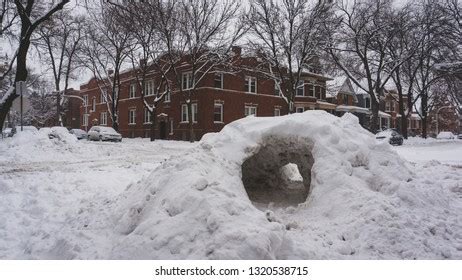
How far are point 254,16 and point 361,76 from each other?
11.2 meters

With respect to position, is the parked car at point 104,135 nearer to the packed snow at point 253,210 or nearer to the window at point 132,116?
the window at point 132,116

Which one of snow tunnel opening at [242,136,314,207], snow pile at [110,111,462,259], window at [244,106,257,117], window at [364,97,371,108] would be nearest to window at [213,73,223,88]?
window at [244,106,257,117]

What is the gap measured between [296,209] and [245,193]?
100cm

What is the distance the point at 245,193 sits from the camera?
5484 millimetres

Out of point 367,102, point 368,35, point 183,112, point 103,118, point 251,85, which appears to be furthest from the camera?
point 367,102

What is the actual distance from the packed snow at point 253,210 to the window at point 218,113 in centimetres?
2450

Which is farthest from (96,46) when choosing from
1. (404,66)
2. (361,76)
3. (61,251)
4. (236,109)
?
(61,251)

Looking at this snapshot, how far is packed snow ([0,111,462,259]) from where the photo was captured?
4207 mm

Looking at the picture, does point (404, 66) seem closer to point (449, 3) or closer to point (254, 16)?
point (449, 3)

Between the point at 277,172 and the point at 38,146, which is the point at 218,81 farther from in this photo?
the point at 277,172

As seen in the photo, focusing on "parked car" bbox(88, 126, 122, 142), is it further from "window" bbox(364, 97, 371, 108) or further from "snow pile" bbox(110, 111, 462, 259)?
"window" bbox(364, 97, 371, 108)

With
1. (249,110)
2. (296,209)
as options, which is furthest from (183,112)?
(296,209)

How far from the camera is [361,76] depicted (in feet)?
104

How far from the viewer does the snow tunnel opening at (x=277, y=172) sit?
678 centimetres
